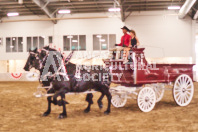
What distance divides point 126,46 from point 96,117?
2.40 metres

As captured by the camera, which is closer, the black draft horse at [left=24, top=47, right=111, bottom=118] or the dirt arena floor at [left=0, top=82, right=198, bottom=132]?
the dirt arena floor at [left=0, top=82, right=198, bottom=132]

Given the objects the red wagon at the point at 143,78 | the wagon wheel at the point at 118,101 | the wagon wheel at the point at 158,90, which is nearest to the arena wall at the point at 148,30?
the wagon wheel at the point at 158,90

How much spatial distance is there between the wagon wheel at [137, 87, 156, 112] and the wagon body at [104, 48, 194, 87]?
252 millimetres

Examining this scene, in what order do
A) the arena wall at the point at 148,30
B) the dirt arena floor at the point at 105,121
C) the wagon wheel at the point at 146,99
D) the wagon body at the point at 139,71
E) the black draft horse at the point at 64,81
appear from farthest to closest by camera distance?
the arena wall at the point at 148,30 < the wagon body at the point at 139,71 < the wagon wheel at the point at 146,99 < the black draft horse at the point at 64,81 < the dirt arena floor at the point at 105,121

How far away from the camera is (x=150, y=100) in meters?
6.84

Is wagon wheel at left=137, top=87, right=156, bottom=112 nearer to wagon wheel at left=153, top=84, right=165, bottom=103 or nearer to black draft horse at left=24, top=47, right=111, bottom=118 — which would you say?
black draft horse at left=24, top=47, right=111, bottom=118

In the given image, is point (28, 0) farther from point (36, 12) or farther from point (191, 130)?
point (191, 130)

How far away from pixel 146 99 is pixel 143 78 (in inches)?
23.4

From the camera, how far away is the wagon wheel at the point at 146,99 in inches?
262

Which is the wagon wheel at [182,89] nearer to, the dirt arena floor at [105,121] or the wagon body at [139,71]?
the wagon body at [139,71]

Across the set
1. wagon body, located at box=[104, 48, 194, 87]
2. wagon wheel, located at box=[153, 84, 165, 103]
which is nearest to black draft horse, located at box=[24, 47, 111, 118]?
wagon body, located at box=[104, 48, 194, 87]

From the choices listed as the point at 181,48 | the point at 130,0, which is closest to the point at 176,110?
the point at 130,0

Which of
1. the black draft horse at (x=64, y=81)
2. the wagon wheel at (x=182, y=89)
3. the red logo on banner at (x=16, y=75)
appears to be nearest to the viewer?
the black draft horse at (x=64, y=81)

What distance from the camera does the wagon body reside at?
22.2ft
